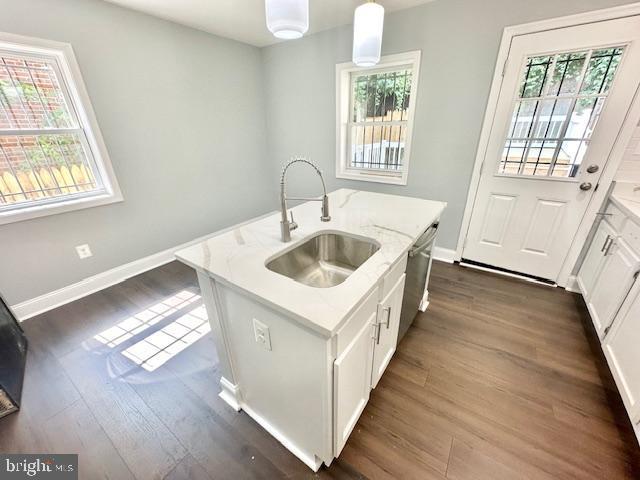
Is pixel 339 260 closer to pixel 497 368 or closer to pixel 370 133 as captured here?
pixel 497 368

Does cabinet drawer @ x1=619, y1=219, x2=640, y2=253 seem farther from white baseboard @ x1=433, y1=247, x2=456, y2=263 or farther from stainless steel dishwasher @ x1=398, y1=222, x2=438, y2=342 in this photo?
white baseboard @ x1=433, y1=247, x2=456, y2=263

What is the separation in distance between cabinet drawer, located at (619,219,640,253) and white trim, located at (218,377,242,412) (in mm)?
2353

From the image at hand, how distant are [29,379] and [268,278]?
6.09ft

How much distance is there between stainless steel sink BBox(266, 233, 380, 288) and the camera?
132 centimetres

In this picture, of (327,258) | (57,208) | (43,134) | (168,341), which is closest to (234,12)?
(43,134)

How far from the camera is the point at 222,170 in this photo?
10.7ft

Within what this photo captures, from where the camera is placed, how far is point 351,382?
1048mm

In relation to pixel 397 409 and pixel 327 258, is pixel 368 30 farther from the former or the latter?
pixel 397 409

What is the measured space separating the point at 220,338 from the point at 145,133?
92.1 inches

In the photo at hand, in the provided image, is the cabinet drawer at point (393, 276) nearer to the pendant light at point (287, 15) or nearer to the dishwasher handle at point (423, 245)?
the dishwasher handle at point (423, 245)

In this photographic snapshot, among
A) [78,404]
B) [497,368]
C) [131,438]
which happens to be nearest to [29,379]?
[78,404]

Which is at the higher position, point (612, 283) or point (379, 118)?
point (379, 118)

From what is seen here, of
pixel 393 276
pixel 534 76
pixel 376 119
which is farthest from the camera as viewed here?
pixel 376 119

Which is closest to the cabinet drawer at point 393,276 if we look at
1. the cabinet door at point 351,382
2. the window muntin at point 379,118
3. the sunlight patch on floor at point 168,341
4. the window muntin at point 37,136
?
the cabinet door at point 351,382
